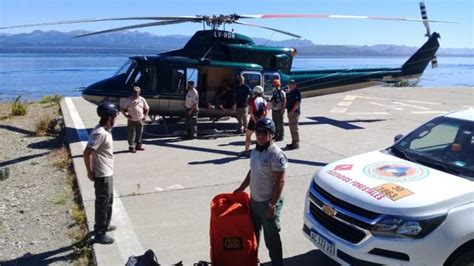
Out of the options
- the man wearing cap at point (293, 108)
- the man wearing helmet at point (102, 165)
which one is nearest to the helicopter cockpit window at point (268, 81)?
the man wearing cap at point (293, 108)

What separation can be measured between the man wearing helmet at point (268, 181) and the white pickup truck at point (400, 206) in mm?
446

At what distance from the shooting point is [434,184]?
417 centimetres

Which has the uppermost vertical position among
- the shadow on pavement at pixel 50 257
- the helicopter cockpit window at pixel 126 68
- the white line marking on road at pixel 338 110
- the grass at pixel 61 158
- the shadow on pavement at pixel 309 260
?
the helicopter cockpit window at pixel 126 68

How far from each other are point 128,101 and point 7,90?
36.1 meters

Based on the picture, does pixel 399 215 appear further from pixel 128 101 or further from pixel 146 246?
pixel 128 101

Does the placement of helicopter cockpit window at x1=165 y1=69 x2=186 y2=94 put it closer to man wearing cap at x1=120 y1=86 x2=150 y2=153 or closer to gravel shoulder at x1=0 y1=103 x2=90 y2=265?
man wearing cap at x1=120 y1=86 x2=150 y2=153

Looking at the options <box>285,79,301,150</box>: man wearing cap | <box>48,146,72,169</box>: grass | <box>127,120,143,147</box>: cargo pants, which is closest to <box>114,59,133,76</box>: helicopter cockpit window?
<box>127,120,143,147</box>: cargo pants

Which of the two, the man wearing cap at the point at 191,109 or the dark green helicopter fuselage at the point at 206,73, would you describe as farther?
the dark green helicopter fuselage at the point at 206,73

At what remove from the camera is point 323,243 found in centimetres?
445

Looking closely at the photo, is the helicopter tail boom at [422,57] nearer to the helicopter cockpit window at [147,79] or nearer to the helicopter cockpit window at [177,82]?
the helicopter cockpit window at [177,82]

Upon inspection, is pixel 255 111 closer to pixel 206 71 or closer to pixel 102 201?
pixel 206 71

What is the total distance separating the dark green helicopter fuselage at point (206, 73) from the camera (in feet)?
41.2

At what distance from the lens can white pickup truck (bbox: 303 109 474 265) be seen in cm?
377

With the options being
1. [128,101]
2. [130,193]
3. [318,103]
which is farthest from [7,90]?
[130,193]
